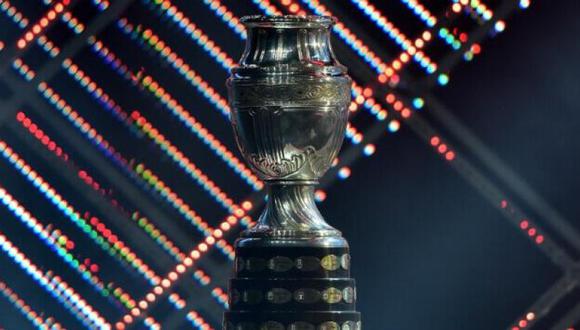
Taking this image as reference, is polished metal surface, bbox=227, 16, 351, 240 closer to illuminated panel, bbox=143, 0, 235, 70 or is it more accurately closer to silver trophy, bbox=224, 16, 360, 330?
silver trophy, bbox=224, 16, 360, 330

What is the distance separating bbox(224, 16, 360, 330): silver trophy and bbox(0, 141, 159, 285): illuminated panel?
1.16 metres

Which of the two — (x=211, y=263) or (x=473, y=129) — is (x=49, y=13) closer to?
(x=211, y=263)

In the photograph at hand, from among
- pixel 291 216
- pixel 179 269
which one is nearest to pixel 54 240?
pixel 179 269

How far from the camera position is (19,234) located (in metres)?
4.09

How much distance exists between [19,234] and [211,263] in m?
0.43

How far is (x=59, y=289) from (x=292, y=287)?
1333 mm

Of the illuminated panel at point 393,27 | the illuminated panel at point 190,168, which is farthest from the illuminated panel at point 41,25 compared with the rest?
the illuminated panel at point 393,27

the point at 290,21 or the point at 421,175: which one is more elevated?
the point at 421,175

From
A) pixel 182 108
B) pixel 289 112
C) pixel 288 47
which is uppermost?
pixel 182 108

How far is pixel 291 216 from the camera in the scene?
2939 millimetres

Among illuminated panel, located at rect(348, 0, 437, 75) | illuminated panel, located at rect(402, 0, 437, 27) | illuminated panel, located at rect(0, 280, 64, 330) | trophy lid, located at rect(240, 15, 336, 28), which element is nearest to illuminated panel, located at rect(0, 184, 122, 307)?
illuminated panel, located at rect(0, 280, 64, 330)

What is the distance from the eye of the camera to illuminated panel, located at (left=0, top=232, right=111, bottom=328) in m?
4.08

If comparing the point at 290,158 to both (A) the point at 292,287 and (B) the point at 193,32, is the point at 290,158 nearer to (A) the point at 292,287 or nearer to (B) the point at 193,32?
(A) the point at 292,287

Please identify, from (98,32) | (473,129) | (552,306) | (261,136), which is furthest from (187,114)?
(261,136)
